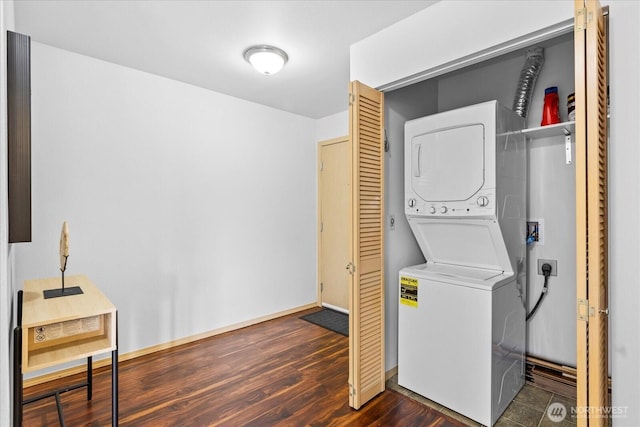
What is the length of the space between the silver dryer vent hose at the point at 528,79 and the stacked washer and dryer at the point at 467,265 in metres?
0.12

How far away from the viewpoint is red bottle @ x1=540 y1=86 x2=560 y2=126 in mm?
2268

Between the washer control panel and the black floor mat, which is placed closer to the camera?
the washer control panel

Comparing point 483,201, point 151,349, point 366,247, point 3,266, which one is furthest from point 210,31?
point 151,349

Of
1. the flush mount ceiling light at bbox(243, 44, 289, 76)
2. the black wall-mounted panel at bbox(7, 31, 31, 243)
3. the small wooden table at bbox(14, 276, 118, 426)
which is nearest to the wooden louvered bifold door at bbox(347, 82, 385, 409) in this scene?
the flush mount ceiling light at bbox(243, 44, 289, 76)

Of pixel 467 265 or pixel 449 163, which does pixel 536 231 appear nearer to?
pixel 467 265

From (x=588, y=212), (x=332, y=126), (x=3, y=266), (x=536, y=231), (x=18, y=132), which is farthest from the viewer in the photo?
(x=332, y=126)

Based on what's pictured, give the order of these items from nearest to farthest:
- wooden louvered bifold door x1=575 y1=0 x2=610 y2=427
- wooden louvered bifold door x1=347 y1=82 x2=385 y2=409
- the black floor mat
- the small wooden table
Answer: wooden louvered bifold door x1=575 y1=0 x2=610 y2=427, the small wooden table, wooden louvered bifold door x1=347 y1=82 x2=385 y2=409, the black floor mat

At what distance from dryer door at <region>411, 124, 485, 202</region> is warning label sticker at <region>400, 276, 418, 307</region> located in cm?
56

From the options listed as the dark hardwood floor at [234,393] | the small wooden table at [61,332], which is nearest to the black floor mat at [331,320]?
the dark hardwood floor at [234,393]

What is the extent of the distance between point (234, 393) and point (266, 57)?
7.87 feet

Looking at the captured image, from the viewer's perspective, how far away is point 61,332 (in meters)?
1.55

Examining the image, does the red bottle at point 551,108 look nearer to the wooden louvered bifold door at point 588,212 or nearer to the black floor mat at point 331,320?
the wooden louvered bifold door at point 588,212

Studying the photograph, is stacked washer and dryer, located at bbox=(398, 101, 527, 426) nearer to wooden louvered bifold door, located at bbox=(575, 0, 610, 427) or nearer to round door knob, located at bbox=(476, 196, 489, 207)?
round door knob, located at bbox=(476, 196, 489, 207)

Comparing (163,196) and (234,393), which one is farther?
(163,196)
